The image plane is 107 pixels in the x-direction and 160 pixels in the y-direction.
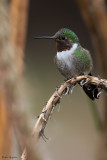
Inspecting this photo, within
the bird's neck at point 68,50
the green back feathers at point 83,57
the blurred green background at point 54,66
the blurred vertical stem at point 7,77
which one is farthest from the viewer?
the blurred green background at point 54,66

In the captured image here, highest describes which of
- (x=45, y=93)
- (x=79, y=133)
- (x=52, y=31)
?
(x=52, y=31)

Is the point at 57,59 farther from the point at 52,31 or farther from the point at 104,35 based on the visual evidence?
the point at 52,31

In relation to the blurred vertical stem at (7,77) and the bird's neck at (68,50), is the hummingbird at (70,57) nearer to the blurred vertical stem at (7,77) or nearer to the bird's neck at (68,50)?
the bird's neck at (68,50)

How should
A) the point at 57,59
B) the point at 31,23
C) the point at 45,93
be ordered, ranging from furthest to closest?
the point at 31,23, the point at 45,93, the point at 57,59

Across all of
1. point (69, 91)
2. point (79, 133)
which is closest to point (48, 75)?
point (79, 133)

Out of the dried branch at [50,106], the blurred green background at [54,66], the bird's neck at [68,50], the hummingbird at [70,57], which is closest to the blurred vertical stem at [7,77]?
the dried branch at [50,106]

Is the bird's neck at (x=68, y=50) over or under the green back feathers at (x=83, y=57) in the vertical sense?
over

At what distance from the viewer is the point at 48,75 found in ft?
21.1

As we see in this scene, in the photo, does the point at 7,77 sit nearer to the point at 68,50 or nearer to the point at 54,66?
the point at 68,50

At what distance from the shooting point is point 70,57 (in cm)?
226

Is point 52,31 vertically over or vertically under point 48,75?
over

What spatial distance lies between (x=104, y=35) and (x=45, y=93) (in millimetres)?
3225

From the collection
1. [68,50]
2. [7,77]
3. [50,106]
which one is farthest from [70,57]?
[7,77]

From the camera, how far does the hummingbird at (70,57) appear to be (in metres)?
2.17
